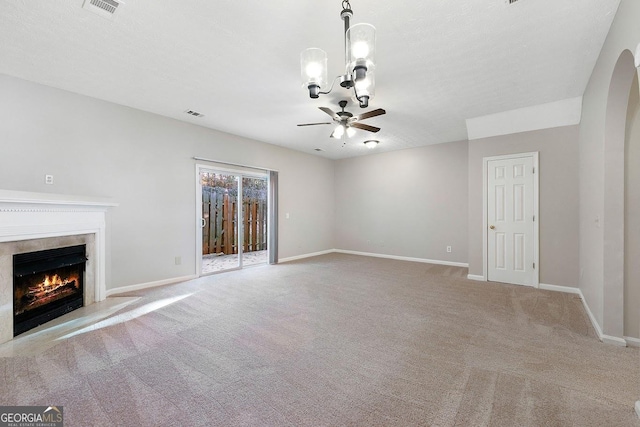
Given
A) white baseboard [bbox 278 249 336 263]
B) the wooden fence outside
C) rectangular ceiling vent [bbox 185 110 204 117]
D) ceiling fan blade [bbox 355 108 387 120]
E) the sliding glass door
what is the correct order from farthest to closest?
1. white baseboard [bbox 278 249 336 263]
2. the wooden fence outside
3. the sliding glass door
4. rectangular ceiling vent [bbox 185 110 204 117]
5. ceiling fan blade [bbox 355 108 387 120]

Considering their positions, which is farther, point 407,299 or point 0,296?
point 407,299

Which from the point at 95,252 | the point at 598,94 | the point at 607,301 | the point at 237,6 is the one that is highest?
the point at 237,6

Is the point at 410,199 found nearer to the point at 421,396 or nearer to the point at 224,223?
the point at 224,223

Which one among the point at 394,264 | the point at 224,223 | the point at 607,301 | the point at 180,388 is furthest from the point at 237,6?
the point at 394,264

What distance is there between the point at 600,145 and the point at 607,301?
1545 millimetres

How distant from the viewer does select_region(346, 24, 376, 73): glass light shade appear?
5.82ft

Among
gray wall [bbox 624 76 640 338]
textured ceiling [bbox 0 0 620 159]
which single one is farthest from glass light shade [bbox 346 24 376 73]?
gray wall [bbox 624 76 640 338]

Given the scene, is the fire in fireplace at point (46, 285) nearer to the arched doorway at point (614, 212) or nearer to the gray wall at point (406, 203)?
the arched doorway at point (614, 212)

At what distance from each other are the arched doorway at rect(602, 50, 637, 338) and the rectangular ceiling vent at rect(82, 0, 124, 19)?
13.9 ft

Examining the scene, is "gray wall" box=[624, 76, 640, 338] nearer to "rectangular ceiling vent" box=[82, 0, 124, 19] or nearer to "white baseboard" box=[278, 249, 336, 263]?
"rectangular ceiling vent" box=[82, 0, 124, 19]

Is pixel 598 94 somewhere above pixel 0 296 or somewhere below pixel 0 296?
above

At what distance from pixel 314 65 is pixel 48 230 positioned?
3455 millimetres

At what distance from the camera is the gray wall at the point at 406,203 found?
616 centimetres

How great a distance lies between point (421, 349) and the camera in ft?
8.07
